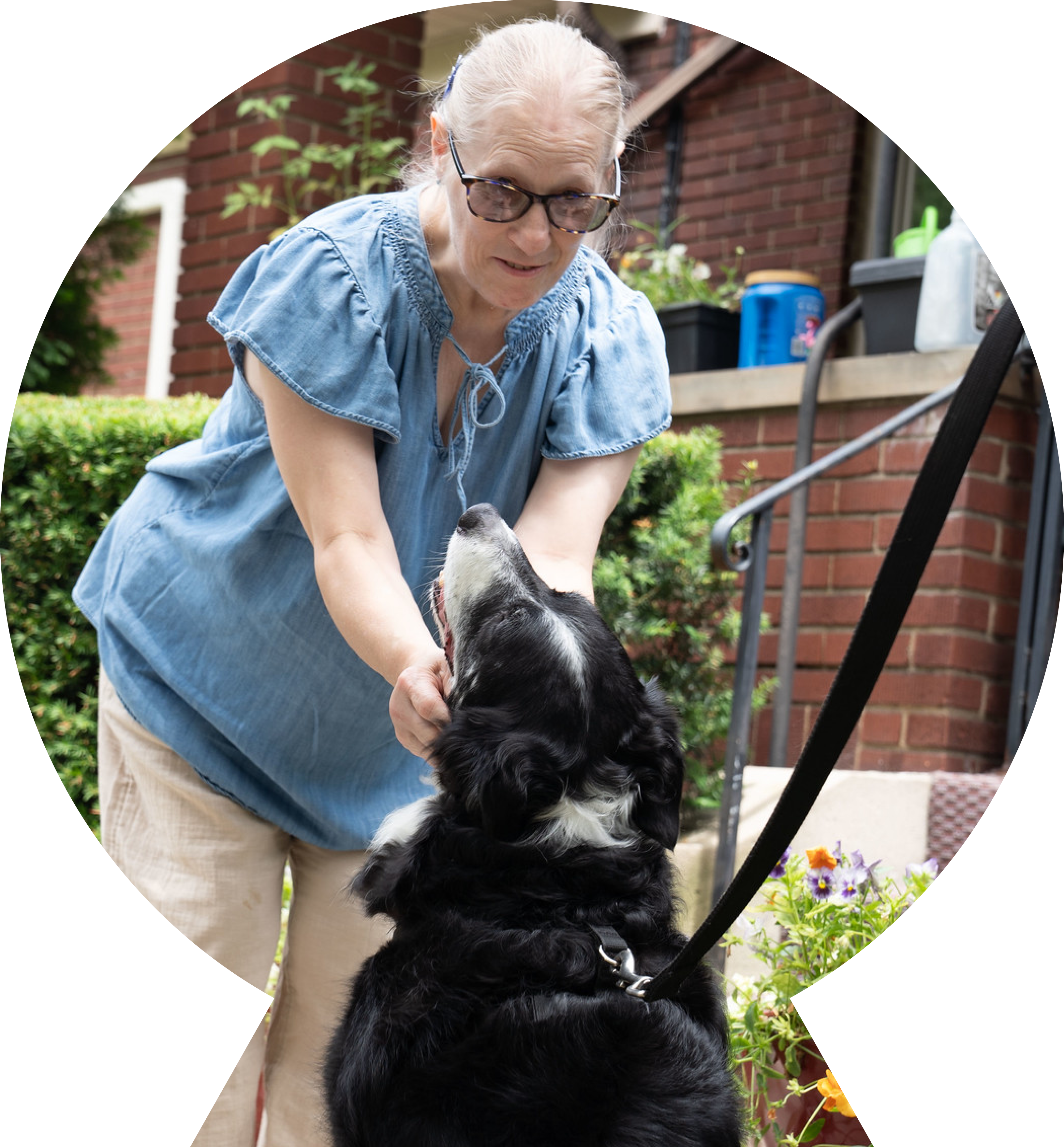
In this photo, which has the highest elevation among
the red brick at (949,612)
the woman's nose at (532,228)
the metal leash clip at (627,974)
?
the woman's nose at (532,228)

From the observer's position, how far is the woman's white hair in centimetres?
192

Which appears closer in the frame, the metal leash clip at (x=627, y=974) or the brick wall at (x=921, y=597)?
the metal leash clip at (x=627, y=974)

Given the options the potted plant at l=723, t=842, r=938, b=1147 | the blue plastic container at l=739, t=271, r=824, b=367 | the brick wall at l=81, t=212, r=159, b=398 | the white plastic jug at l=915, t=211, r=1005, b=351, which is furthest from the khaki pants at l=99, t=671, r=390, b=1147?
the brick wall at l=81, t=212, r=159, b=398

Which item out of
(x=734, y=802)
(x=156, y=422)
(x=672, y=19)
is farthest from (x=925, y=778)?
(x=672, y=19)

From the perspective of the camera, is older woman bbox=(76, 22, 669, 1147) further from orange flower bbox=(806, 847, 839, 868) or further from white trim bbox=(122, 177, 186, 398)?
white trim bbox=(122, 177, 186, 398)

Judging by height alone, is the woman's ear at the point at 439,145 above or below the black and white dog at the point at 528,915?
above

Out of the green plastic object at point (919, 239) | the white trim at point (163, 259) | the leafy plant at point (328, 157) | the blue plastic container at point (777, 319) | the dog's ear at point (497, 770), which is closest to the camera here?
the dog's ear at point (497, 770)

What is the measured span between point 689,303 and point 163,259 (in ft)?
16.4

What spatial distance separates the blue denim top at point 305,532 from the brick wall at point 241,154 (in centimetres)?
389

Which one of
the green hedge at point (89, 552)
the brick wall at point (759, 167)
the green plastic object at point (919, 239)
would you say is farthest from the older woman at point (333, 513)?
the brick wall at point (759, 167)

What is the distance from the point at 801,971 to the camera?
2523mm

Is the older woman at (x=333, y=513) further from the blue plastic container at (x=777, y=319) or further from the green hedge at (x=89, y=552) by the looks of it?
the blue plastic container at (x=777, y=319)

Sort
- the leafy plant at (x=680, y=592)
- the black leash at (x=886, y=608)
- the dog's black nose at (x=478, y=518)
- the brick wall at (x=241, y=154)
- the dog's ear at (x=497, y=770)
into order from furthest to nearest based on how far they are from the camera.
Answer: the brick wall at (x=241, y=154), the leafy plant at (x=680, y=592), the dog's black nose at (x=478, y=518), the dog's ear at (x=497, y=770), the black leash at (x=886, y=608)

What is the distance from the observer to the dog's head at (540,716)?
1.87 metres
